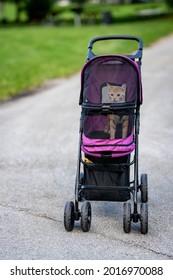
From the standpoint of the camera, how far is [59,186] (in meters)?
7.43

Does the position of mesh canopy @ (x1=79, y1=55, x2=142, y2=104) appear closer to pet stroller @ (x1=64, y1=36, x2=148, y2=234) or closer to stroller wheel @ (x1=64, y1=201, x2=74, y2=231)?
pet stroller @ (x1=64, y1=36, x2=148, y2=234)

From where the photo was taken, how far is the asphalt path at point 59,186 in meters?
5.57

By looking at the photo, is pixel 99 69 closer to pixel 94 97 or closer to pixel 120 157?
pixel 94 97

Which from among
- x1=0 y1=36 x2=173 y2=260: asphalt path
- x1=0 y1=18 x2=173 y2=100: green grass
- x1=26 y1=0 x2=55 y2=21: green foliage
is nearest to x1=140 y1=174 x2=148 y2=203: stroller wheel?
x1=0 y1=36 x2=173 y2=260: asphalt path

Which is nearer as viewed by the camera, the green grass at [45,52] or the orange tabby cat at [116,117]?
the orange tabby cat at [116,117]

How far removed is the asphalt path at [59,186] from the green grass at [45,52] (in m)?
2.89

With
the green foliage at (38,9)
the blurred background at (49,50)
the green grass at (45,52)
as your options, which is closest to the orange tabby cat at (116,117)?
the blurred background at (49,50)

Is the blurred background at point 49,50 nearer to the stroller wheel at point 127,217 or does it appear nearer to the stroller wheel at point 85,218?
the stroller wheel at point 85,218

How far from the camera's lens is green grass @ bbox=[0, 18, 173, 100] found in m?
16.4

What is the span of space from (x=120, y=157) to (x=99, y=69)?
0.85 m

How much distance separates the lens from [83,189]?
6.08 metres

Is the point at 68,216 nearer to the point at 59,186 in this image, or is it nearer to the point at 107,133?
the point at 107,133

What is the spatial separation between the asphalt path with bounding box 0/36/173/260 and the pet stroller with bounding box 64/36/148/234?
0.24 m

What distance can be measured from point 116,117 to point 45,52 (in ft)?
52.7
